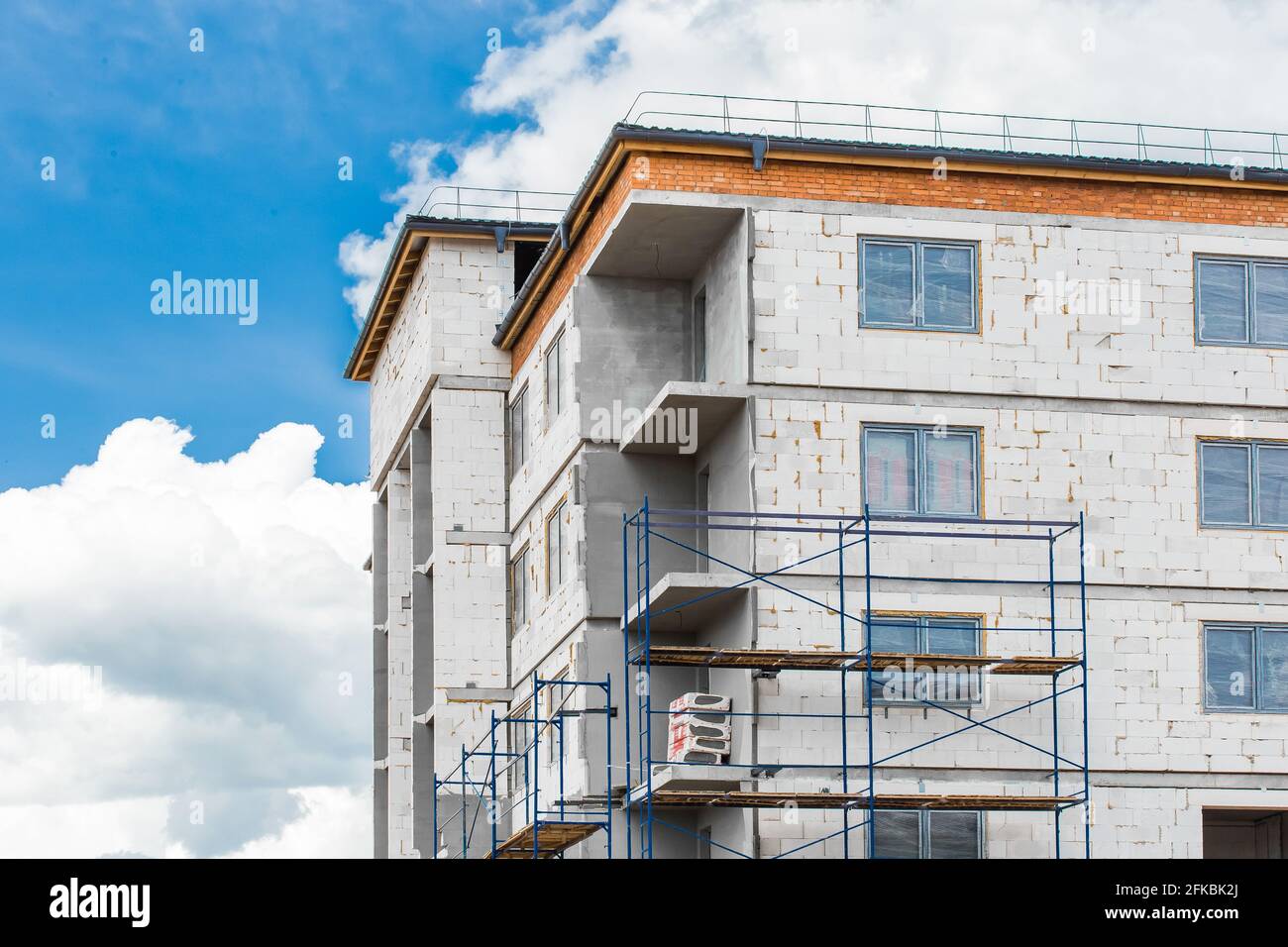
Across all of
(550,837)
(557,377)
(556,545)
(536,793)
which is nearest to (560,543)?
(556,545)

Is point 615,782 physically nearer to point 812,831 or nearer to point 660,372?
point 812,831

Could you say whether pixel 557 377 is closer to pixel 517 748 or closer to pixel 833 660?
pixel 517 748

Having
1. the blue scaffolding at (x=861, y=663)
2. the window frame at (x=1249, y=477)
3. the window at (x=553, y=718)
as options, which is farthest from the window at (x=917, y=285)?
the window at (x=553, y=718)

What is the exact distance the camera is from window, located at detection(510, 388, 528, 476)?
3919 cm

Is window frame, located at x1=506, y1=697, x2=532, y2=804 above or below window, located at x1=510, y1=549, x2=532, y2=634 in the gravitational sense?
below

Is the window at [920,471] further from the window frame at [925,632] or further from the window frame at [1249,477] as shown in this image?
the window frame at [1249,477]

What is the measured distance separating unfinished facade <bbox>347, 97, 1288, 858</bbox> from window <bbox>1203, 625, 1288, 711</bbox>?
0.05 metres

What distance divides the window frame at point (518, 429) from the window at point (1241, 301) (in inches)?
502

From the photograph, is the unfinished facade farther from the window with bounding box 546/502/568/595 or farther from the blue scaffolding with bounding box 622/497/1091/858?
the window with bounding box 546/502/568/595

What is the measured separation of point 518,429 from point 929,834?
13538mm

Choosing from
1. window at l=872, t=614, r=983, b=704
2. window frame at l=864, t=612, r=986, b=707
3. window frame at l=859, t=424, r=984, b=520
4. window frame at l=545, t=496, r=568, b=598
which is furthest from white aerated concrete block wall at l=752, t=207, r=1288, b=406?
window frame at l=545, t=496, r=568, b=598

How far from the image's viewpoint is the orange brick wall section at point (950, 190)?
102 feet

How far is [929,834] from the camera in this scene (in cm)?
2959
